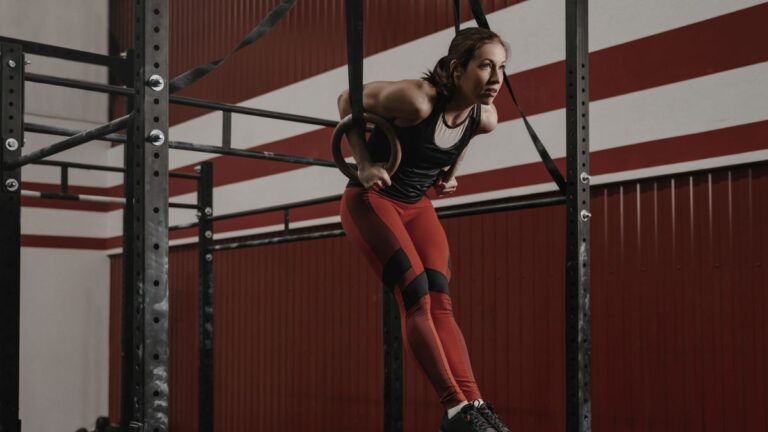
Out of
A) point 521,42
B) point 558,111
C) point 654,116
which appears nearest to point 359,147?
point 654,116

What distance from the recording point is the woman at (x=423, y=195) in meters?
2.23

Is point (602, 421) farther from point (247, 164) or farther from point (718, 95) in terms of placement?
point (247, 164)

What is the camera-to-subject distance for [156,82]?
1.92 meters

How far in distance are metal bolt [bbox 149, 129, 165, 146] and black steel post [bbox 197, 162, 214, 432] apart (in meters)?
2.82

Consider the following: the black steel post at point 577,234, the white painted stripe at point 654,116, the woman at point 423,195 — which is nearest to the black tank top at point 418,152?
the woman at point 423,195

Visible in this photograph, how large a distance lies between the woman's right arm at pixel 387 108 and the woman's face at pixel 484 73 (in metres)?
0.12

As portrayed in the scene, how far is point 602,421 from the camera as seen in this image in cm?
398

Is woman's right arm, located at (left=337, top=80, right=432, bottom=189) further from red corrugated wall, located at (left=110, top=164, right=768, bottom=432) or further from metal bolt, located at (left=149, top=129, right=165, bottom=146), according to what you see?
red corrugated wall, located at (left=110, top=164, right=768, bottom=432)

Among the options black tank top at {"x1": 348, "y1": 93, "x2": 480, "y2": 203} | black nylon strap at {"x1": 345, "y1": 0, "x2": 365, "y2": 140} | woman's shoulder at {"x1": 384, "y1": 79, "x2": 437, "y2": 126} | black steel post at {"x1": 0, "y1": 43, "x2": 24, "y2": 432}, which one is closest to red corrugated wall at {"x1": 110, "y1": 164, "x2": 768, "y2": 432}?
black tank top at {"x1": 348, "y1": 93, "x2": 480, "y2": 203}

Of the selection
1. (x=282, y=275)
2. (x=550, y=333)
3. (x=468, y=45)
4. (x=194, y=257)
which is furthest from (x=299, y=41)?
(x=468, y=45)

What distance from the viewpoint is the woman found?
2.23m

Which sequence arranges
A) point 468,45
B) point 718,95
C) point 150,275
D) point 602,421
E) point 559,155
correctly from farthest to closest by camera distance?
point 559,155 → point 602,421 → point 718,95 → point 468,45 → point 150,275

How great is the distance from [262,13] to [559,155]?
2.96 meters

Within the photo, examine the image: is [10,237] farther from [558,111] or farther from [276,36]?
[276,36]
